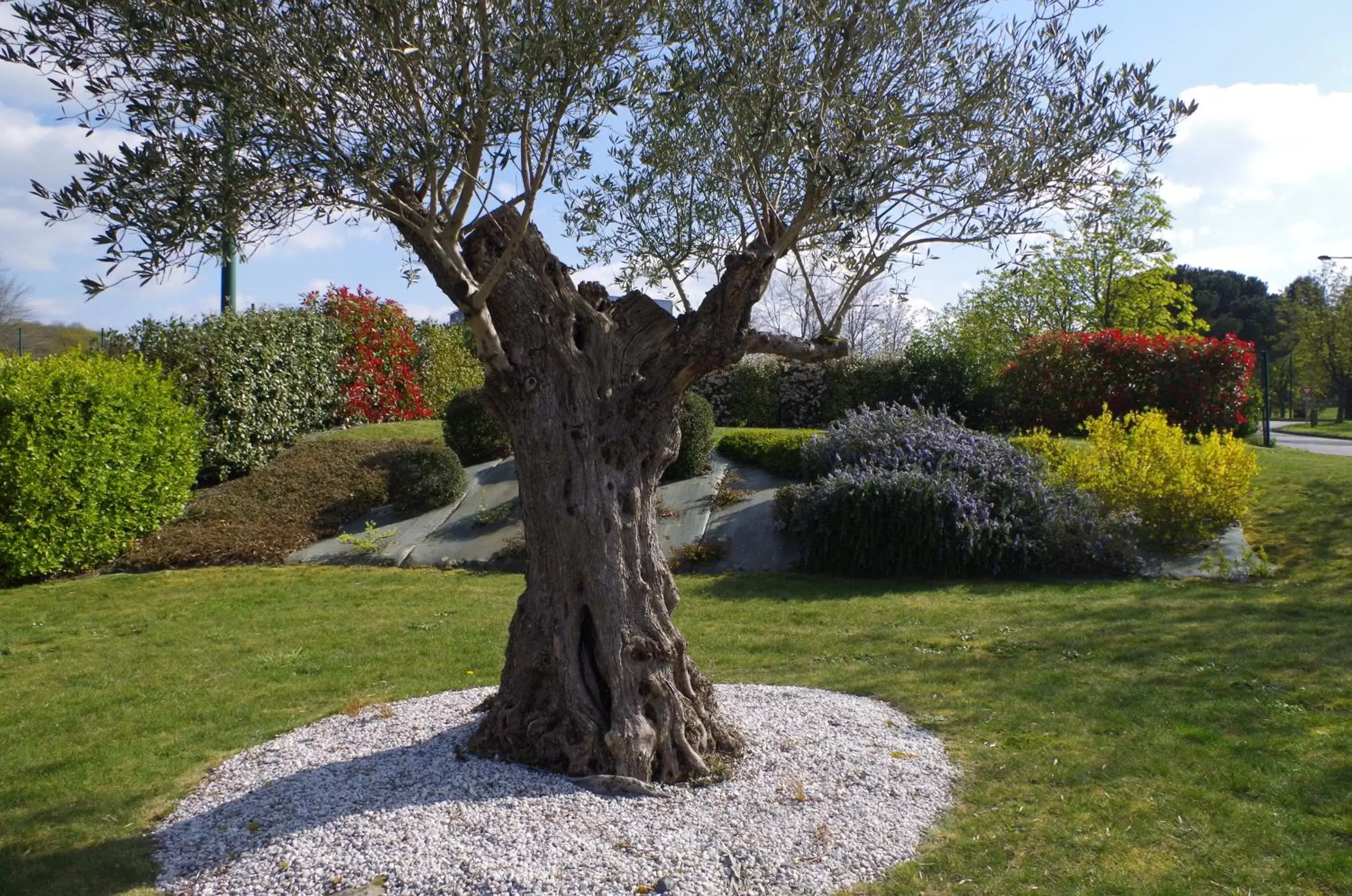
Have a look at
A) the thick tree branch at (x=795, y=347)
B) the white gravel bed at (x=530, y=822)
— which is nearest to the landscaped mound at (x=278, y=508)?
the white gravel bed at (x=530, y=822)

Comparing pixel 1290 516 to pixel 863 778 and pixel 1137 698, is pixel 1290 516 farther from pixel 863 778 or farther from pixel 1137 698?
pixel 863 778

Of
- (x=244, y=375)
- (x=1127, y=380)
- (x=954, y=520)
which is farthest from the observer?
(x=1127, y=380)

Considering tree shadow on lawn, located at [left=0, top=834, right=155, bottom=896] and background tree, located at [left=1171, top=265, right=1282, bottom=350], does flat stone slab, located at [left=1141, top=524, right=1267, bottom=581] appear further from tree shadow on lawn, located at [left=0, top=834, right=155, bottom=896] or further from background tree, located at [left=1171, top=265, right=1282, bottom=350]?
background tree, located at [left=1171, top=265, right=1282, bottom=350]

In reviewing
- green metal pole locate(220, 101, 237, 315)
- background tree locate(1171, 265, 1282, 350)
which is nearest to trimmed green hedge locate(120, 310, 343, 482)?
green metal pole locate(220, 101, 237, 315)

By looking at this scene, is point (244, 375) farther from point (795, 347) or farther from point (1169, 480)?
point (1169, 480)

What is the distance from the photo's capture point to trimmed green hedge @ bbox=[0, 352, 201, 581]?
11.5m

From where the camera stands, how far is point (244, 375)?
15.7m

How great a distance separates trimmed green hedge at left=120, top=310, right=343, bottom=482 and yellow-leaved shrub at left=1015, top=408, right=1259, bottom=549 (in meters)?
11.8

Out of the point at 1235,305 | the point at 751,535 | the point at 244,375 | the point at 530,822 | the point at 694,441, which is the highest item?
the point at 1235,305

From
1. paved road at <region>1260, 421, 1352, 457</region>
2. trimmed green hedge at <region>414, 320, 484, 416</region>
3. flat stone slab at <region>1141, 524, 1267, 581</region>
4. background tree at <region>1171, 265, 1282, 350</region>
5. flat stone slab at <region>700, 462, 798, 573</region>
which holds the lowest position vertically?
flat stone slab at <region>1141, 524, 1267, 581</region>

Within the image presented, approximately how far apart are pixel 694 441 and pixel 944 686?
770cm

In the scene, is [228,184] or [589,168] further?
[589,168]

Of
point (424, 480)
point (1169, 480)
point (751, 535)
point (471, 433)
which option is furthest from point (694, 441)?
point (1169, 480)

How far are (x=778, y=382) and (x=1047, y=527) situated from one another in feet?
30.3
